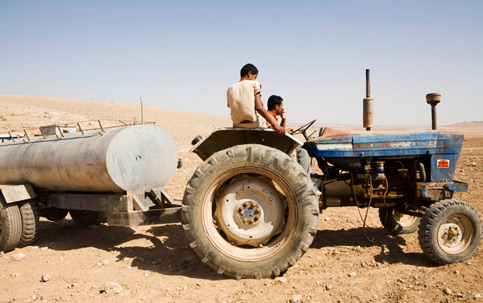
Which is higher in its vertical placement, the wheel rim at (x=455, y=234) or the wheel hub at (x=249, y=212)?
the wheel hub at (x=249, y=212)

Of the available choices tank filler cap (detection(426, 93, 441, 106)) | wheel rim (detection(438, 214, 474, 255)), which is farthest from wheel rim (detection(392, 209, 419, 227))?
tank filler cap (detection(426, 93, 441, 106))

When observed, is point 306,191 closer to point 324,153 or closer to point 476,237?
point 324,153

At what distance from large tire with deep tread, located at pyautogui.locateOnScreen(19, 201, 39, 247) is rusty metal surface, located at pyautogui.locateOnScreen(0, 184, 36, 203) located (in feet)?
0.40

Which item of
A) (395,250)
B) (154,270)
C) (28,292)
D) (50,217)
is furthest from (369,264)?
(50,217)

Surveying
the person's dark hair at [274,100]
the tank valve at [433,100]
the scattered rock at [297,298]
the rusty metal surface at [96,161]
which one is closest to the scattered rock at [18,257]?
the rusty metal surface at [96,161]

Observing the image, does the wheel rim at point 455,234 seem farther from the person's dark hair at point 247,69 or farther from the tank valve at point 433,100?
the person's dark hair at point 247,69

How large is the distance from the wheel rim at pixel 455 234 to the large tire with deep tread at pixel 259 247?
1500 millimetres

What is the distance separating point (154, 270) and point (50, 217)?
284 centimetres

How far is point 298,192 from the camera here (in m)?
3.60

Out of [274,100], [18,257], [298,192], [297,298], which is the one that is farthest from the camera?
[274,100]

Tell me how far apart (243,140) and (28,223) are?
3.20 m

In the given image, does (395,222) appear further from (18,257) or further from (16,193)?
(16,193)

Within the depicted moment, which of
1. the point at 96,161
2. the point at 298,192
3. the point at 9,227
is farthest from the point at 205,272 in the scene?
the point at 9,227

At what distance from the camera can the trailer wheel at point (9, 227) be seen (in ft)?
15.4
